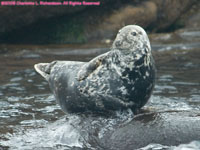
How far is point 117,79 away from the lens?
4.93 m

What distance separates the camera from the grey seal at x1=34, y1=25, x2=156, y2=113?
491 centimetres

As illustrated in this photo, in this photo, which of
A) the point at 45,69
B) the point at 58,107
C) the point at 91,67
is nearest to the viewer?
the point at 91,67

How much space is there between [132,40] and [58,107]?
5.86ft

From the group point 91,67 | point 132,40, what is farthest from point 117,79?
point 132,40

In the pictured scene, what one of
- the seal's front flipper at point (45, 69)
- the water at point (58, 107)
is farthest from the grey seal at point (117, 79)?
the seal's front flipper at point (45, 69)

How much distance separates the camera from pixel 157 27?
13320 millimetres

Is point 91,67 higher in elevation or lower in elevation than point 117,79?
higher

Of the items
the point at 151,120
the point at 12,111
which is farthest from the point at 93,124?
the point at 12,111

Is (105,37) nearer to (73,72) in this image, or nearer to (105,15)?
(105,15)

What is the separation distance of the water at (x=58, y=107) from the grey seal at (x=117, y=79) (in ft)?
0.51

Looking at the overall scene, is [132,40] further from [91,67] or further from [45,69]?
[45,69]

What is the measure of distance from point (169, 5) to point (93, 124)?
899 cm

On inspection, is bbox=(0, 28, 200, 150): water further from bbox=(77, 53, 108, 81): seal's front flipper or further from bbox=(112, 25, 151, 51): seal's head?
bbox=(112, 25, 151, 51): seal's head

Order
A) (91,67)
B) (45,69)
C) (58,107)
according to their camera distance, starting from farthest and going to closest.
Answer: (58,107) → (45,69) → (91,67)
